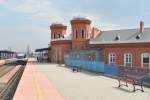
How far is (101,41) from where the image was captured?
2231 inches

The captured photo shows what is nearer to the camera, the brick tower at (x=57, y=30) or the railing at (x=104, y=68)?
the railing at (x=104, y=68)

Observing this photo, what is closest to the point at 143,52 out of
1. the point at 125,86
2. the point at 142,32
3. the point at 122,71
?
the point at 142,32

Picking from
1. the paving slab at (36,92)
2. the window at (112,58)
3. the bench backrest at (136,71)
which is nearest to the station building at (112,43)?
the window at (112,58)

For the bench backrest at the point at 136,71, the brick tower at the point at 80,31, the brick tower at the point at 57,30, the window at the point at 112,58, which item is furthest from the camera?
the brick tower at the point at 57,30

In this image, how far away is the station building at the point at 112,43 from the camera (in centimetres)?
4556

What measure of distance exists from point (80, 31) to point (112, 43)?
14.5 m

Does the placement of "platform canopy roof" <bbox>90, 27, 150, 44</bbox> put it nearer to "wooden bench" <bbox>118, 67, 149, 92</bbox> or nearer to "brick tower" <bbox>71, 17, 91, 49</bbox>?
"brick tower" <bbox>71, 17, 91, 49</bbox>

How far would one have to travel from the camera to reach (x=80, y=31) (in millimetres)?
64500

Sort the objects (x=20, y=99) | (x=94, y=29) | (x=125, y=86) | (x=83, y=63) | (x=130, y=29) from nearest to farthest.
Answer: (x=20, y=99) < (x=125, y=86) < (x=83, y=63) < (x=130, y=29) < (x=94, y=29)

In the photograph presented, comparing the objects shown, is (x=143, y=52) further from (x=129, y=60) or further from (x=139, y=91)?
(x=139, y=91)

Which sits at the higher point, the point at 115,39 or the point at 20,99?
the point at 115,39

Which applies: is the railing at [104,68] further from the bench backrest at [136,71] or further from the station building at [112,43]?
the station building at [112,43]

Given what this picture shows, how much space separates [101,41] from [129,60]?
11.1m

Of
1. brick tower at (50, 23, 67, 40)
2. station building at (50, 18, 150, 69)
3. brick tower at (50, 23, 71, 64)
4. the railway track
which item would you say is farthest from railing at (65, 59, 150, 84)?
brick tower at (50, 23, 67, 40)
